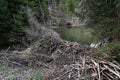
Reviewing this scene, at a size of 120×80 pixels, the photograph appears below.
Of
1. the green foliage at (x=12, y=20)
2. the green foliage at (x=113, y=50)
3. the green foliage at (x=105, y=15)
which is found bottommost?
the green foliage at (x=12, y=20)

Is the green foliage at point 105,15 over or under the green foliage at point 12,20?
over

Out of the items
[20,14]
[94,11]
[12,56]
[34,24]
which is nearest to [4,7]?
[20,14]

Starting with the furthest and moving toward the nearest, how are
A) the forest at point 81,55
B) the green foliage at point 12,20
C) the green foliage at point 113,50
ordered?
the green foliage at point 12,20 < the green foliage at point 113,50 < the forest at point 81,55

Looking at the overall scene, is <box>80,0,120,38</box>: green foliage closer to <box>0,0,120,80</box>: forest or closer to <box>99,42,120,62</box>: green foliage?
<box>0,0,120,80</box>: forest

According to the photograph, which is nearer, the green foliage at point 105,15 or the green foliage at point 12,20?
the green foliage at point 105,15

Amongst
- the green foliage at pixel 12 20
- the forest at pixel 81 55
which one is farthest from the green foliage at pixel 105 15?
the green foliage at pixel 12 20

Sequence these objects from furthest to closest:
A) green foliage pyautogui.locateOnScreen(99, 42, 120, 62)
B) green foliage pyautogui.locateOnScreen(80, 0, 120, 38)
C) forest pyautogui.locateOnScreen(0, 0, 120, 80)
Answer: green foliage pyautogui.locateOnScreen(80, 0, 120, 38) → green foliage pyautogui.locateOnScreen(99, 42, 120, 62) → forest pyautogui.locateOnScreen(0, 0, 120, 80)

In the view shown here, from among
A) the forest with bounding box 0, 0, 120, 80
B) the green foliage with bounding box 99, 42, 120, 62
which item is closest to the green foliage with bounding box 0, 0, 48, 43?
the forest with bounding box 0, 0, 120, 80

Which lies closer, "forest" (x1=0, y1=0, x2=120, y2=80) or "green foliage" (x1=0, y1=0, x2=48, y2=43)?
"forest" (x1=0, y1=0, x2=120, y2=80)

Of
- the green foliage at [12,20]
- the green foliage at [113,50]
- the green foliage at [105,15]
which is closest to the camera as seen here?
the green foliage at [113,50]

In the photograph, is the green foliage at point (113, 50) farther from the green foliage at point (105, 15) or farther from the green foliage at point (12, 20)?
the green foliage at point (12, 20)

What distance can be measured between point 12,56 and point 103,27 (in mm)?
4599

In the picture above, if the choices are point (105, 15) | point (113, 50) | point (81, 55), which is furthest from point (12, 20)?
point (113, 50)

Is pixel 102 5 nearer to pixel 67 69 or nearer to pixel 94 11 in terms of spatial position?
pixel 94 11
